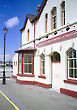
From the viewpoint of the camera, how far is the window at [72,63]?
31.1ft

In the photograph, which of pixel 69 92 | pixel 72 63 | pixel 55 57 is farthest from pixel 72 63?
pixel 55 57

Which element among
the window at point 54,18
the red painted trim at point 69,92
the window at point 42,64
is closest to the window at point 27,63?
the window at point 42,64

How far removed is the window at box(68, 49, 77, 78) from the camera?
947cm

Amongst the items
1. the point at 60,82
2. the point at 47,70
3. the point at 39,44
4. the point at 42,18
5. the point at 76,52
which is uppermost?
the point at 42,18

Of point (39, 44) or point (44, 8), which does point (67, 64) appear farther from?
point (44, 8)

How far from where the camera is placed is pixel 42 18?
13.8 meters

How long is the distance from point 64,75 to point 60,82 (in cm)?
94

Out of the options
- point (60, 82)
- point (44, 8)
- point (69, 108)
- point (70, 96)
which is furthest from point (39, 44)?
point (69, 108)

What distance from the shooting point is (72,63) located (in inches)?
382

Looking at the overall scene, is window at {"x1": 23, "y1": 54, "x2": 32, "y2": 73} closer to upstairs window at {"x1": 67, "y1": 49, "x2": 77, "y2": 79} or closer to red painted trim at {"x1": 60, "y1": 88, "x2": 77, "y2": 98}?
red painted trim at {"x1": 60, "y1": 88, "x2": 77, "y2": 98}

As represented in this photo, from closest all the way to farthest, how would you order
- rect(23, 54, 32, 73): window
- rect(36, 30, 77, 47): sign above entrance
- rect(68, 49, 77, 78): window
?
rect(36, 30, 77, 47): sign above entrance → rect(68, 49, 77, 78): window → rect(23, 54, 32, 73): window

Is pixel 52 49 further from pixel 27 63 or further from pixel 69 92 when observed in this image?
pixel 27 63

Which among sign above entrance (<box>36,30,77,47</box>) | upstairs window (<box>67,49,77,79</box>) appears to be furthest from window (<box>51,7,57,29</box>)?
upstairs window (<box>67,49,77,79</box>)

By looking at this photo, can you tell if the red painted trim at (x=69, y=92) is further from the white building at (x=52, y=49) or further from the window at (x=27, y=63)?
the window at (x=27, y=63)
